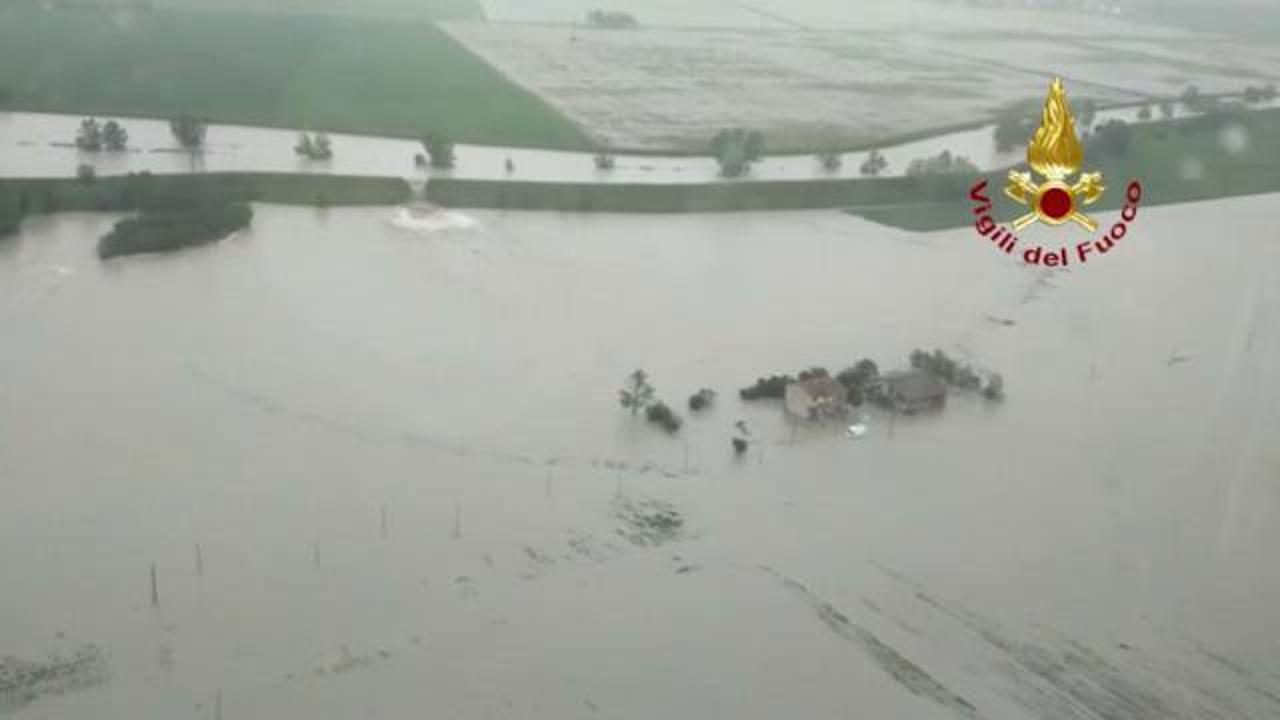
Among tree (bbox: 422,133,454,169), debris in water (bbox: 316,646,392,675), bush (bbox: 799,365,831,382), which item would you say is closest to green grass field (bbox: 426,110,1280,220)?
tree (bbox: 422,133,454,169)

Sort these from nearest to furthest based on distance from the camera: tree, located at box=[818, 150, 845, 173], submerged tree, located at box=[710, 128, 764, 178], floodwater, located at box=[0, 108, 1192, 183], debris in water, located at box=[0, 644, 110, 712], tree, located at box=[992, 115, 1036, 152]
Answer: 1. debris in water, located at box=[0, 644, 110, 712]
2. floodwater, located at box=[0, 108, 1192, 183]
3. submerged tree, located at box=[710, 128, 764, 178]
4. tree, located at box=[818, 150, 845, 173]
5. tree, located at box=[992, 115, 1036, 152]

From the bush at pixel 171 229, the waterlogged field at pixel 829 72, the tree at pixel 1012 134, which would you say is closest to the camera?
the bush at pixel 171 229

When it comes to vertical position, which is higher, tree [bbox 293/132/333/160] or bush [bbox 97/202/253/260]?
tree [bbox 293/132/333/160]

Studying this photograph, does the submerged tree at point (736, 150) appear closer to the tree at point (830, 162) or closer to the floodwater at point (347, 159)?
the floodwater at point (347, 159)

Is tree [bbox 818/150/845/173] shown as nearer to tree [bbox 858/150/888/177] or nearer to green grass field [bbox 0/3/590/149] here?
tree [bbox 858/150/888/177]

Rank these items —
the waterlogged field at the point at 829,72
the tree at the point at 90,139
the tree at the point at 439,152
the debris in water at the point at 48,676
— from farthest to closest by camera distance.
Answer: the waterlogged field at the point at 829,72 → the tree at the point at 439,152 → the tree at the point at 90,139 → the debris in water at the point at 48,676

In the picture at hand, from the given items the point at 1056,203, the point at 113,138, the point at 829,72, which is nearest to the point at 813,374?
the point at 1056,203

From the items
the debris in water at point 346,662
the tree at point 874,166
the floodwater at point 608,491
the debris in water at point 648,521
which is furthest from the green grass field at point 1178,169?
the debris in water at point 346,662
